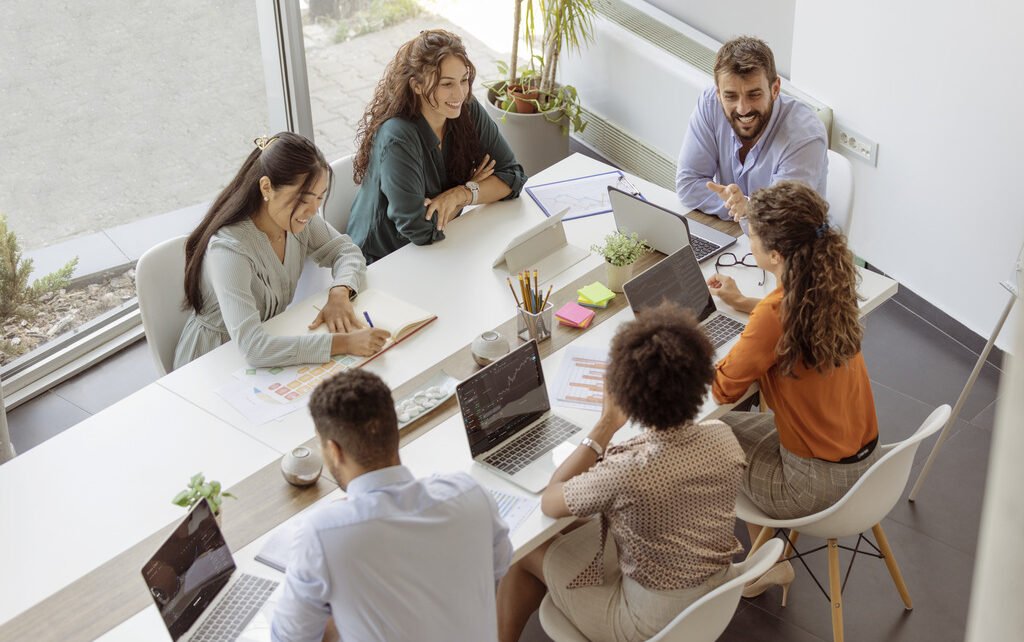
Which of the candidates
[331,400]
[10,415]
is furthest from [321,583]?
[10,415]

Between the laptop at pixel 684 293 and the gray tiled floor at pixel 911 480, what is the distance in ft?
2.54

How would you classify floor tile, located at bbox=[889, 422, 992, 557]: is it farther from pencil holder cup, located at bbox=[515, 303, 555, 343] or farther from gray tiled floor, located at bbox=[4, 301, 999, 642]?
pencil holder cup, located at bbox=[515, 303, 555, 343]

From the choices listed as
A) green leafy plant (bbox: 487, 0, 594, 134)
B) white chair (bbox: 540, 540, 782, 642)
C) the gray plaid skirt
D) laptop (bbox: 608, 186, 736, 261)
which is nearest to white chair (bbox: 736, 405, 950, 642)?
the gray plaid skirt

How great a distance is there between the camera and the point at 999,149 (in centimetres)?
391

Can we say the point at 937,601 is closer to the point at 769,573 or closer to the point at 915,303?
the point at 769,573

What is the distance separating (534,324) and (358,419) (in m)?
1.24

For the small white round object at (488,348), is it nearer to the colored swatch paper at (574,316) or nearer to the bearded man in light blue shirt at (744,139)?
the colored swatch paper at (574,316)

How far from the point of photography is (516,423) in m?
2.69

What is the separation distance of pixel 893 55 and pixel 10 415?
12.8ft

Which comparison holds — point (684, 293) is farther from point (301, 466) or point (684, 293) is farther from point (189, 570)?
point (189, 570)

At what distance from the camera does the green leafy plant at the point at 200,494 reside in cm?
227

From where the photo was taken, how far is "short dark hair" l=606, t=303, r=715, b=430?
6.93ft

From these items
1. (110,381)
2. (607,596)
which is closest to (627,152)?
(110,381)

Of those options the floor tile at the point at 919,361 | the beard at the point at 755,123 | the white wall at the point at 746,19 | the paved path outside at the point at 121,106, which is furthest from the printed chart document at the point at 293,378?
the white wall at the point at 746,19
